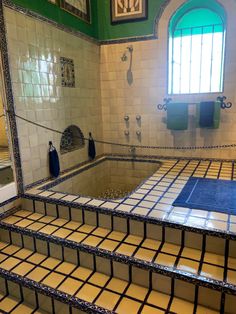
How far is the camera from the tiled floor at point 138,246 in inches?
60.4

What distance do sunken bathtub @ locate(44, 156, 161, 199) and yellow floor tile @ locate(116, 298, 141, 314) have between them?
1763mm

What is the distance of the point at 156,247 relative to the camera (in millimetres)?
1789

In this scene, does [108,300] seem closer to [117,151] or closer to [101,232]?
[101,232]

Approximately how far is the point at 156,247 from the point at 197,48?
9.00 ft

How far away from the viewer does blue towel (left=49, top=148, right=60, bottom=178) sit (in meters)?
2.80

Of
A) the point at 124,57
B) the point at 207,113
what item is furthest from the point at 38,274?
the point at 124,57

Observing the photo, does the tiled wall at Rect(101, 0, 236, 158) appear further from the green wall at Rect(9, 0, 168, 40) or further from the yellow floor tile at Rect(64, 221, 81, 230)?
the yellow floor tile at Rect(64, 221, 81, 230)

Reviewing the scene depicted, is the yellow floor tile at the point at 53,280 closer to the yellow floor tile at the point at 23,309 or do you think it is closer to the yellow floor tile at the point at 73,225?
the yellow floor tile at the point at 23,309

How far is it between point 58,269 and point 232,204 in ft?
5.13

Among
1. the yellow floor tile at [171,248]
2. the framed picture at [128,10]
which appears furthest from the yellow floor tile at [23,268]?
the framed picture at [128,10]

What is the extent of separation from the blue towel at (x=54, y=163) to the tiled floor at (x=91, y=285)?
100cm

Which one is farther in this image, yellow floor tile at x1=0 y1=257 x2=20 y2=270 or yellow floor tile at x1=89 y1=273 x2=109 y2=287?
yellow floor tile at x1=0 y1=257 x2=20 y2=270

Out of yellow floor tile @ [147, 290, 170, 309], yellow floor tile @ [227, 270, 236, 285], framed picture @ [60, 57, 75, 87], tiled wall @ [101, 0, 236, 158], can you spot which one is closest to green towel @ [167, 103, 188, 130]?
tiled wall @ [101, 0, 236, 158]

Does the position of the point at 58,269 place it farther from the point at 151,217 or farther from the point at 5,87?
the point at 5,87
